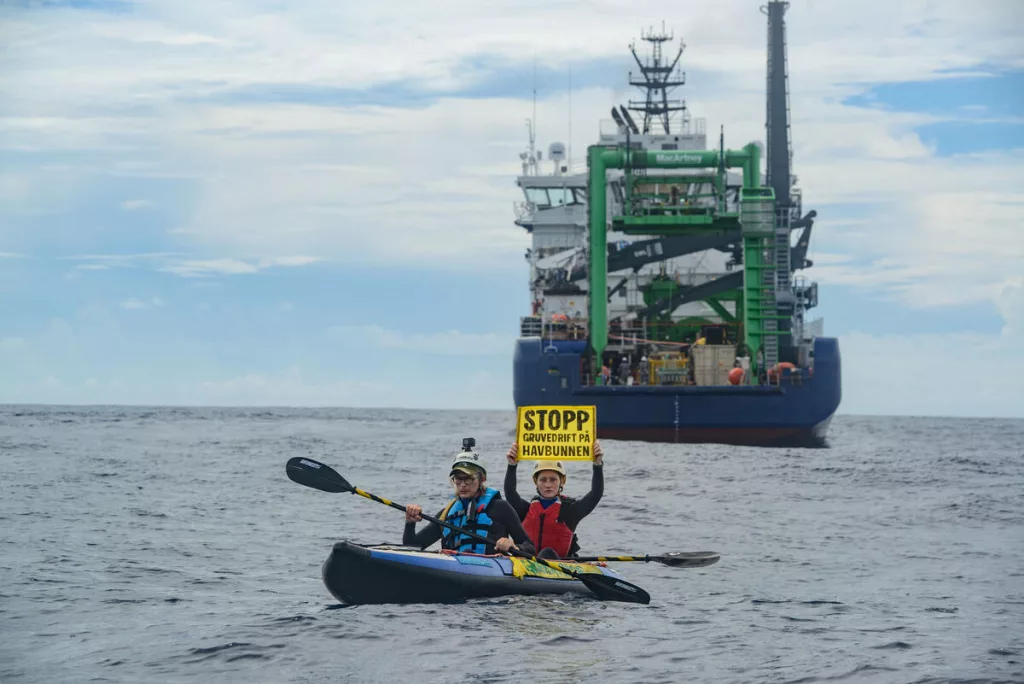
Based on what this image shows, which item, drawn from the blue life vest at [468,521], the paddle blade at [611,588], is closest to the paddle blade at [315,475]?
the blue life vest at [468,521]

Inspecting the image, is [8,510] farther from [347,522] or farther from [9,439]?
[9,439]

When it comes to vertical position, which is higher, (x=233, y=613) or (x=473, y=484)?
(x=473, y=484)

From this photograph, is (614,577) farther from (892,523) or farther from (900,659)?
(892,523)

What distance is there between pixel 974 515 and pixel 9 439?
4041cm

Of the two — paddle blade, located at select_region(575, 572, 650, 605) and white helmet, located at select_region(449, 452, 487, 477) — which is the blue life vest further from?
paddle blade, located at select_region(575, 572, 650, 605)

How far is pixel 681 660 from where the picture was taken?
9328mm

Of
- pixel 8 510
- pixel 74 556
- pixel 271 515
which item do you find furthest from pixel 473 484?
pixel 8 510

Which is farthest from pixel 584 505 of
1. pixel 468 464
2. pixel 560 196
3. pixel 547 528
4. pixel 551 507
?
pixel 560 196

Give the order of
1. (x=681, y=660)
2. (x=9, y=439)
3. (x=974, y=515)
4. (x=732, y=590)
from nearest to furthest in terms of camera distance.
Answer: (x=681, y=660) → (x=732, y=590) → (x=974, y=515) → (x=9, y=439)

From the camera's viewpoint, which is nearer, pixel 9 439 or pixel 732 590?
pixel 732 590

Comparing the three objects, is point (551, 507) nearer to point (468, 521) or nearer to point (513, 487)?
point (513, 487)

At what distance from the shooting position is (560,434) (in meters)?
12.4

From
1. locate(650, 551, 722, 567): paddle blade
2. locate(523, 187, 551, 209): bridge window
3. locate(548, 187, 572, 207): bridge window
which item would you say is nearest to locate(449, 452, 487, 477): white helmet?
locate(650, 551, 722, 567): paddle blade

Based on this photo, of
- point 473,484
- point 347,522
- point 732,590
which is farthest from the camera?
point 347,522
